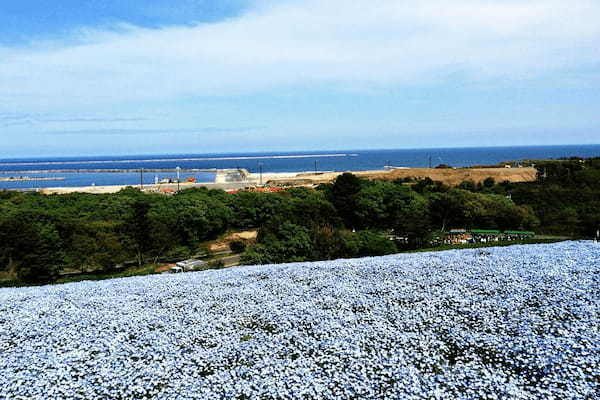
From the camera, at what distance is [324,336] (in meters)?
9.70

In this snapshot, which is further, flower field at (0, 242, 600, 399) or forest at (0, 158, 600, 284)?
forest at (0, 158, 600, 284)

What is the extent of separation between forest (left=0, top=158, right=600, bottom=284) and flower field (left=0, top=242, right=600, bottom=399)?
1244 centimetres

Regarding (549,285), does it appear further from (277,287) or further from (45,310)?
(45,310)

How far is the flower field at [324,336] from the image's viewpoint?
788 centimetres

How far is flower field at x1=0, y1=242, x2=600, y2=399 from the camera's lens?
788cm

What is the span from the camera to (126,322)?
35.4 feet

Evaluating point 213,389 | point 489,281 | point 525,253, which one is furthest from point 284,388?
point 525,253

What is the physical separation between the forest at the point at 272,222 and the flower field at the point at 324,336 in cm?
1244

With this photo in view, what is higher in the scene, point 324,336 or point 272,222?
point 272,222

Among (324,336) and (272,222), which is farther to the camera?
(272,222)

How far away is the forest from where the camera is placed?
26.3 metres

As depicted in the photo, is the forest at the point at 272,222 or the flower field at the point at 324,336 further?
the forest at the point at 272,222

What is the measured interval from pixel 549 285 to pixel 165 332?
33.6 feet

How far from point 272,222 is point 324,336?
64.3 feet
